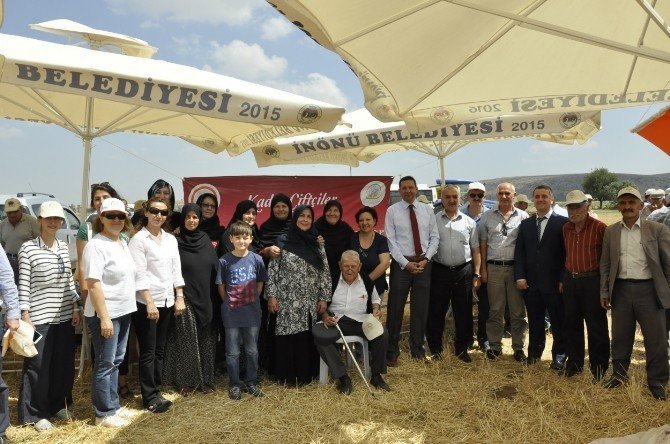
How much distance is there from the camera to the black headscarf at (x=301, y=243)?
445cm

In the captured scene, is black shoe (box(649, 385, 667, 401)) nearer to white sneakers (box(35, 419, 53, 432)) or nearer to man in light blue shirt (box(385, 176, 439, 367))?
man in light blue shirt (box(385, 176, 439, 367))

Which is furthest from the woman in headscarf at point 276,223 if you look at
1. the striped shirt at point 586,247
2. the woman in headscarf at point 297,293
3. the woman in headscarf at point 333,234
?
the striped shirt at point 586,247

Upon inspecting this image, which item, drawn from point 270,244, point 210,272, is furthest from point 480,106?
point 210,272

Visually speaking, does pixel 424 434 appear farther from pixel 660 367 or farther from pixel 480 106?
pixel 480 106

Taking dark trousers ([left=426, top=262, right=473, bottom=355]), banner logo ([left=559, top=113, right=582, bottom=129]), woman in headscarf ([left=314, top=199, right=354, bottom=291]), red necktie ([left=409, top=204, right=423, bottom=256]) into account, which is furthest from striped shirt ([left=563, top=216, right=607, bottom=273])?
banner logo ([left=559, top=113, right=582, bottom=129])

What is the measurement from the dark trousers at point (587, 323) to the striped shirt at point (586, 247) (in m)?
0.11

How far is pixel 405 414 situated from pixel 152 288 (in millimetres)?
2329

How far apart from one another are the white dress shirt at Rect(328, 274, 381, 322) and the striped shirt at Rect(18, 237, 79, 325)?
231cm

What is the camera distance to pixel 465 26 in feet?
12.1

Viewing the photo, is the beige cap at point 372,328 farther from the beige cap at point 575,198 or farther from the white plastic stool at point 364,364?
the beige cap at point 575,198

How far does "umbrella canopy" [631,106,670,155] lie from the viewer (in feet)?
9.11

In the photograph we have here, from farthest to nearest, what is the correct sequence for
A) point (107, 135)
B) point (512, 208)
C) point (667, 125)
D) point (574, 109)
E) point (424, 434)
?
point (107, 135) → point (512, 208) → point (574, 109) → point (424, 434) → point (667, 125)

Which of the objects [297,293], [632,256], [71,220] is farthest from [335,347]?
[71,220]

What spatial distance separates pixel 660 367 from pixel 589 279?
35.2 inches
